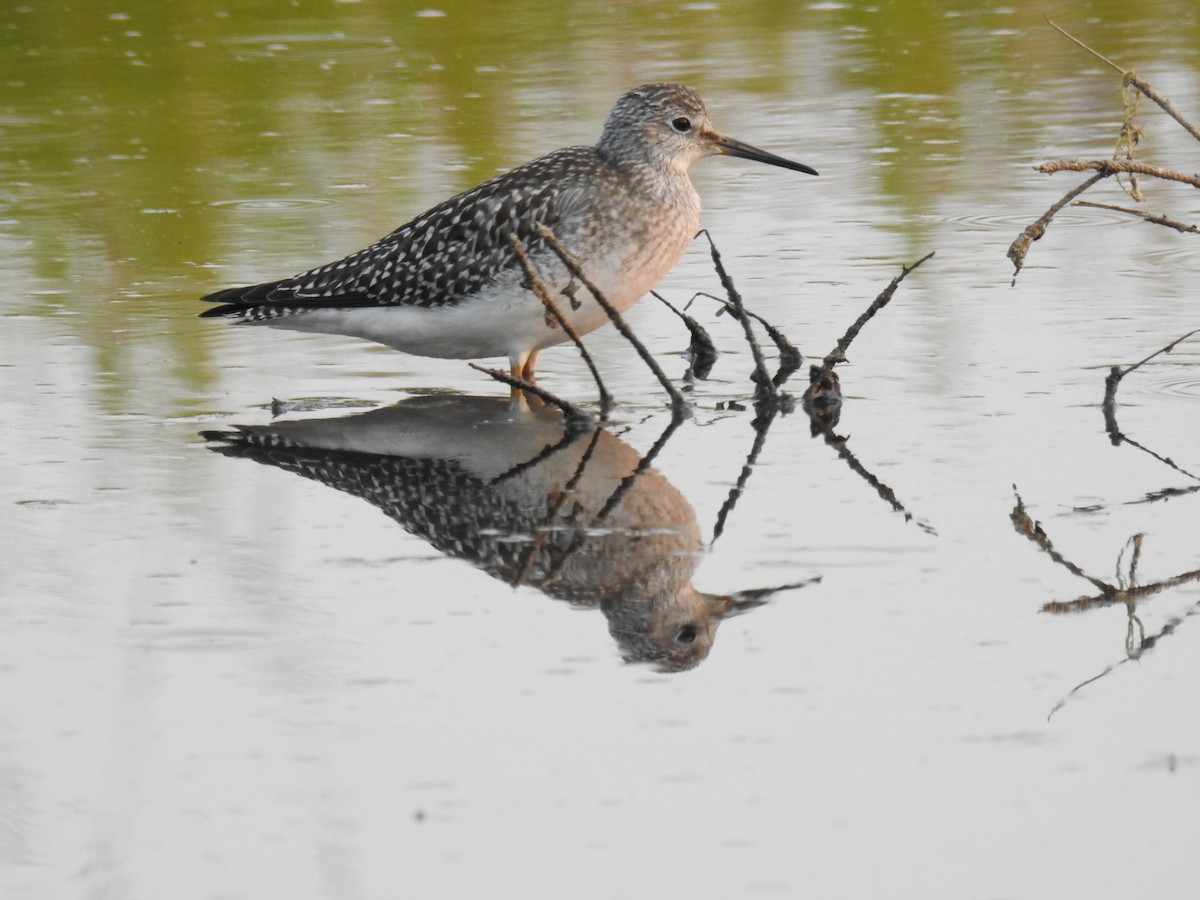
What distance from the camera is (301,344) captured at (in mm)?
9078

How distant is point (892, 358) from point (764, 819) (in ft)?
14.0

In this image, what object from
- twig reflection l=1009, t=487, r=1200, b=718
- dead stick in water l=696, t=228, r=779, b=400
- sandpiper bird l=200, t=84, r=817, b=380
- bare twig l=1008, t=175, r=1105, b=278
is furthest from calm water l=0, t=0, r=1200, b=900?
bare twig l=1008, t=175, r=1105, b=278

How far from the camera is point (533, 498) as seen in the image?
6355mm

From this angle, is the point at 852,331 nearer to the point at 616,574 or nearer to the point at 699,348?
the point at 699,348

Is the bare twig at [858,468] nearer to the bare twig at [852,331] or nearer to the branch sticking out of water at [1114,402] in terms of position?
the bare twig at [852,331]

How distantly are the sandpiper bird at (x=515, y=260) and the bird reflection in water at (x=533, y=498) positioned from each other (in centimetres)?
35

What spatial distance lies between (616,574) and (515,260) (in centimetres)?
271

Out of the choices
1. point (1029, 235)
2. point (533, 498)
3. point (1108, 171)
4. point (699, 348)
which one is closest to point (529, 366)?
point (699, 348)

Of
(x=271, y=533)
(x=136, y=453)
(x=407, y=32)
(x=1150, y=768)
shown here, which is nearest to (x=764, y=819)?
(x=1150, y=768)

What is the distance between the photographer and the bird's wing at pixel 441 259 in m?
8.09

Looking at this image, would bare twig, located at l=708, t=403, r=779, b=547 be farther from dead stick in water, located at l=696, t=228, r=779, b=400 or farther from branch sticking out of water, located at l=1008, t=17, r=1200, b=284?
branch sticking out of water, located at l=1008, t=17, r=1200, b=284

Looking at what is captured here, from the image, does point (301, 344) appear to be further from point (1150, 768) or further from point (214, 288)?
point (1150, 768)

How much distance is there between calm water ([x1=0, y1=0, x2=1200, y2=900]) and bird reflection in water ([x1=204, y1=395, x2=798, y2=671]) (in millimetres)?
24

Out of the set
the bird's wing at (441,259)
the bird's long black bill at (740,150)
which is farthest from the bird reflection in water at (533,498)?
the bird's long black bill at (740,150)
